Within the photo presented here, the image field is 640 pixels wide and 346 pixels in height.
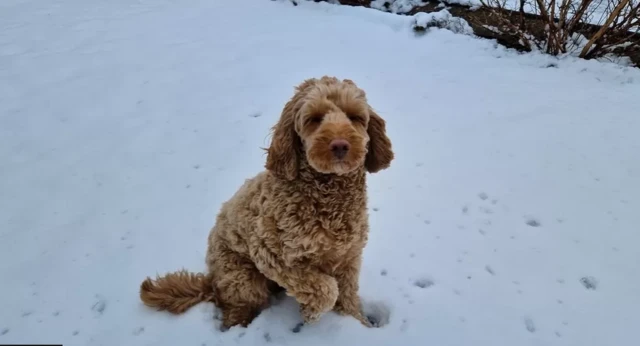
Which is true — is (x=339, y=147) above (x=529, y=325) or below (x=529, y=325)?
above

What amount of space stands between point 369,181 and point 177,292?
2.00 m

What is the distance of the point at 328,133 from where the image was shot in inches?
79.3

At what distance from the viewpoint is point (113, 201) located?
3.64 m

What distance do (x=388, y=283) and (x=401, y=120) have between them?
2259mm

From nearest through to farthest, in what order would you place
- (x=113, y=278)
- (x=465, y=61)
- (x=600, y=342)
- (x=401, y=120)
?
1. (x=600, y=342)
2. (x=113, y=278)
3. (x=401, y=120)
4. (x=465, y=61)

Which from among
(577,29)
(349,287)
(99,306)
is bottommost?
(99,306)

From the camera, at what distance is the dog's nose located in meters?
1.94

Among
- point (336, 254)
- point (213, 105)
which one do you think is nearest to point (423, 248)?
point (336, 254)

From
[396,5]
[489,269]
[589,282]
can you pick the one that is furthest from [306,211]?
[396,5]

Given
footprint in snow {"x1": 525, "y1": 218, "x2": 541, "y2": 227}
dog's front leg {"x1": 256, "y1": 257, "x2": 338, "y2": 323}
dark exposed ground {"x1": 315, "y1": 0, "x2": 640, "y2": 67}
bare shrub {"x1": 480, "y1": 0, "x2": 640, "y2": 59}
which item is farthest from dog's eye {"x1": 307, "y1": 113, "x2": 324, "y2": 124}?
dark exposed ground {"x1": 315, "y1": 0, "x2": 640, "y2": 67}

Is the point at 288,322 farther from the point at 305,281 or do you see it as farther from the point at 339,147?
the point at 339,147

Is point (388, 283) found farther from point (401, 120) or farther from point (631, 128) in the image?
point (631, 128)

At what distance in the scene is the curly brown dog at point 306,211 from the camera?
2123mm

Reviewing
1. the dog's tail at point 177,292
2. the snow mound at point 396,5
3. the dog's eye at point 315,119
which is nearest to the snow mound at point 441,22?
the snow mound at point 396,5
